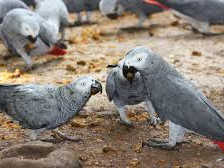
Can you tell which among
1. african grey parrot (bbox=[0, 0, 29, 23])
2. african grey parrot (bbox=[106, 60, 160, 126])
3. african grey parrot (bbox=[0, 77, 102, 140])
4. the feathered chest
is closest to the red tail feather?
african grey parrot (bbox=[0, 0, 29, 23])

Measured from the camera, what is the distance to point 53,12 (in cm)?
699

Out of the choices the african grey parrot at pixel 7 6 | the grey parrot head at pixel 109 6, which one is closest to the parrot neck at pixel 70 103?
the african grey parrot at pixel 7 6

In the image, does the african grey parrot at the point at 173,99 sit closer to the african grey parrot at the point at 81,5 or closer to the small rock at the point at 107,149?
the small rock at the point at 107,149

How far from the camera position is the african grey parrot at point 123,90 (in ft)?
13.9

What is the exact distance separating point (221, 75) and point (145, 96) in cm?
173

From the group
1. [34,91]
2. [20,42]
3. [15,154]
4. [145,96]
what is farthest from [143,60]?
[20,42]

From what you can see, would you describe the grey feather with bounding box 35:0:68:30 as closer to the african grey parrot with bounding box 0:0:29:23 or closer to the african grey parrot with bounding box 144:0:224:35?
the african grey parrot with bounding box 0:0:29:23

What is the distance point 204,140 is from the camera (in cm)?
A: 422

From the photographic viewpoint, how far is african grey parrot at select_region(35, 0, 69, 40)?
6937mm

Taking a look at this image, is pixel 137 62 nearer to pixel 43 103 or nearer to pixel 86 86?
pixel 86 86

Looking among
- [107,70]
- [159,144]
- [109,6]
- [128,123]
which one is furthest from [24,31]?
[109,6]

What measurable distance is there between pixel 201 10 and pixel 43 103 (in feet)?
13.5

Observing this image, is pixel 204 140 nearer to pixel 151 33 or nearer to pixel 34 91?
pixel 34 91

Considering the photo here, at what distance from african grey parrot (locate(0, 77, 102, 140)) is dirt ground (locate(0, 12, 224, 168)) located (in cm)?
30
